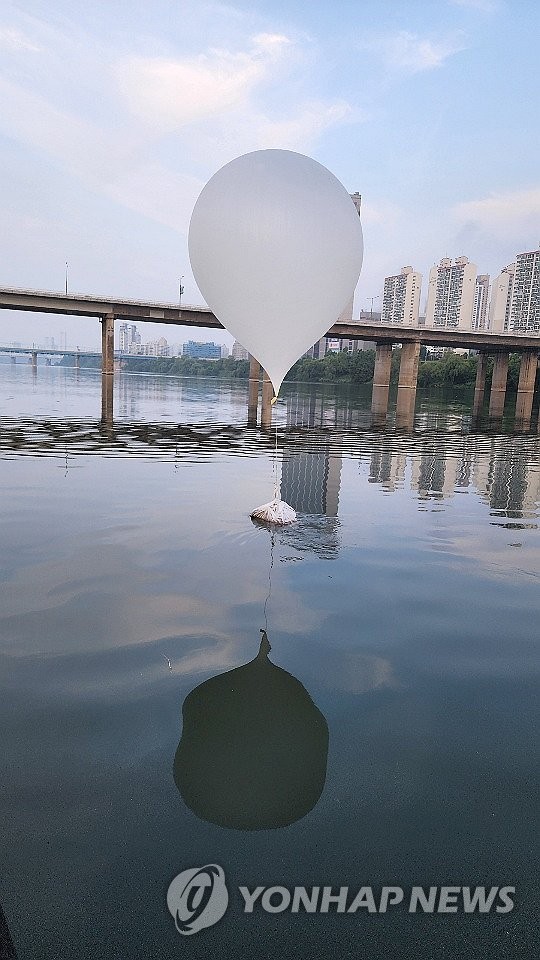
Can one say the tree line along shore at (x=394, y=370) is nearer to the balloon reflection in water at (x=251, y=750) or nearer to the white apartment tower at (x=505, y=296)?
the white apartment tower at (x=505, y=296)

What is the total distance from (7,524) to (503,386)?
87.2m

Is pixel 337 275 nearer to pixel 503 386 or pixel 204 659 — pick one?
pixel 204 659

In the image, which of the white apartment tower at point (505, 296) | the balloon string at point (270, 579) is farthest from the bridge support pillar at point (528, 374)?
the white apartment tower at point (505, 296)

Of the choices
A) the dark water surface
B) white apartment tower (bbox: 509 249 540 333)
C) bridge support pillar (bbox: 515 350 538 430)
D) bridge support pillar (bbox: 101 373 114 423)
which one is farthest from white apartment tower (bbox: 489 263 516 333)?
the dark water surface

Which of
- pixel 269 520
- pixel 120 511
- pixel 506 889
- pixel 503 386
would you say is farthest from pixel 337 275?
pixel 503 386

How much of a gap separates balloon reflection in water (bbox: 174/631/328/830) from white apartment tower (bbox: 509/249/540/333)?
186013mm

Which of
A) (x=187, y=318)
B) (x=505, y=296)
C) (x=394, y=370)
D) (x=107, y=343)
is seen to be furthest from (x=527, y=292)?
(x=107, y=343)

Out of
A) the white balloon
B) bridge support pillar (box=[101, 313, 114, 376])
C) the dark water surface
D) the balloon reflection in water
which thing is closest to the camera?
the dark water surface

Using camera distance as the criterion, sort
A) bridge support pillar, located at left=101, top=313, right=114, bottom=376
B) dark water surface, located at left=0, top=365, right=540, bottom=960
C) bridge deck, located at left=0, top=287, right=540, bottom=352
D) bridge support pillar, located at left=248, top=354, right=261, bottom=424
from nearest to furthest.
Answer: dark water surface, located at left=0, top=365, right=540, bottom=960
bridge support pillar, located at left=248, top=354, right=261, bottom=424
bridge deck, located at left=0, top=287, right=540, bottom=352
bridge support pillar, located at left=101, top=313, right=114, bottom=376

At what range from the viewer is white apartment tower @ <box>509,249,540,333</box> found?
176125 millimetres

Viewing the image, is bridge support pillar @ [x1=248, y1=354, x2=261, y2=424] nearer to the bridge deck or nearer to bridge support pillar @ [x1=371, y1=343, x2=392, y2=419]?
the bridge deck

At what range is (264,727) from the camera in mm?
5355

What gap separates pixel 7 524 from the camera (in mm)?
11648

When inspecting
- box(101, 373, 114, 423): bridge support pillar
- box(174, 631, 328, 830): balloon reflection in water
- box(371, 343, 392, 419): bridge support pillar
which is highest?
box(371, 343, 392, 419): bridge support pillar
